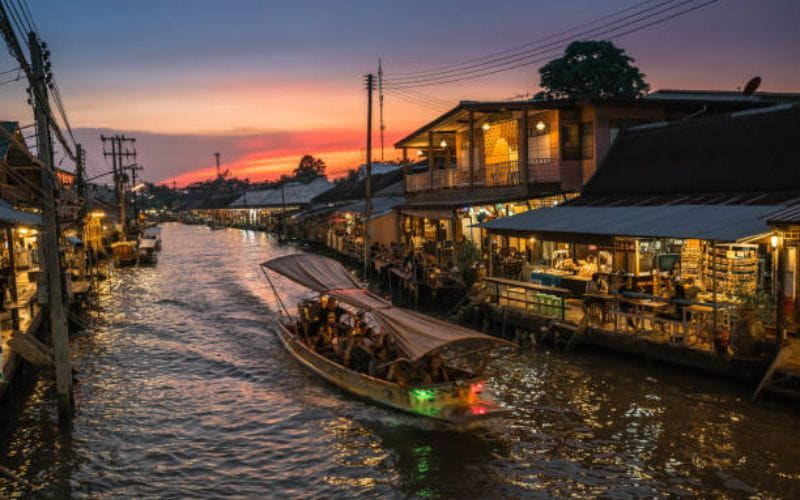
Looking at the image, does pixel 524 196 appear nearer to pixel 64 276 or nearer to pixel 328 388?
pixel 328 388

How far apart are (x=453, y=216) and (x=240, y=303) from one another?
11.5m

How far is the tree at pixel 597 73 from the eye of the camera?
167 ft

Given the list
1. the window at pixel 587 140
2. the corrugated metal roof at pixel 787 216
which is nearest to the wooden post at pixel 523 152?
the window at pixel 587 140

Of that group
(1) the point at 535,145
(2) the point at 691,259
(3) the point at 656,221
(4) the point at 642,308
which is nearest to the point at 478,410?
(4) the point at 642,308

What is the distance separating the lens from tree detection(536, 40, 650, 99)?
50844 millimetres

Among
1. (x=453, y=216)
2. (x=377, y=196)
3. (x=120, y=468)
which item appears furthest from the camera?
(x=377, y=196)

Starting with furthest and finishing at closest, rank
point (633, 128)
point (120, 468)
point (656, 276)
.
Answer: point (633, 128)
point (656, 276)
point (120, 468)

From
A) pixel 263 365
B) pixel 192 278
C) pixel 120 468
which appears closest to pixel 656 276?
pixel 263 365

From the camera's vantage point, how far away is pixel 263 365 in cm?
1914

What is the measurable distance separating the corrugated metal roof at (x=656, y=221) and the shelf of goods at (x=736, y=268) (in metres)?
1.11

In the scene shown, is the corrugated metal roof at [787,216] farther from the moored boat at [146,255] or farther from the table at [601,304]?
the moored boat at [146,255]

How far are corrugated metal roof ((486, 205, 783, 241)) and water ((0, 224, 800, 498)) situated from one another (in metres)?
3.48

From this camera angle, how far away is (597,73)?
5112 centimetres

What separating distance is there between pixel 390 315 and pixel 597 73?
43260mm
